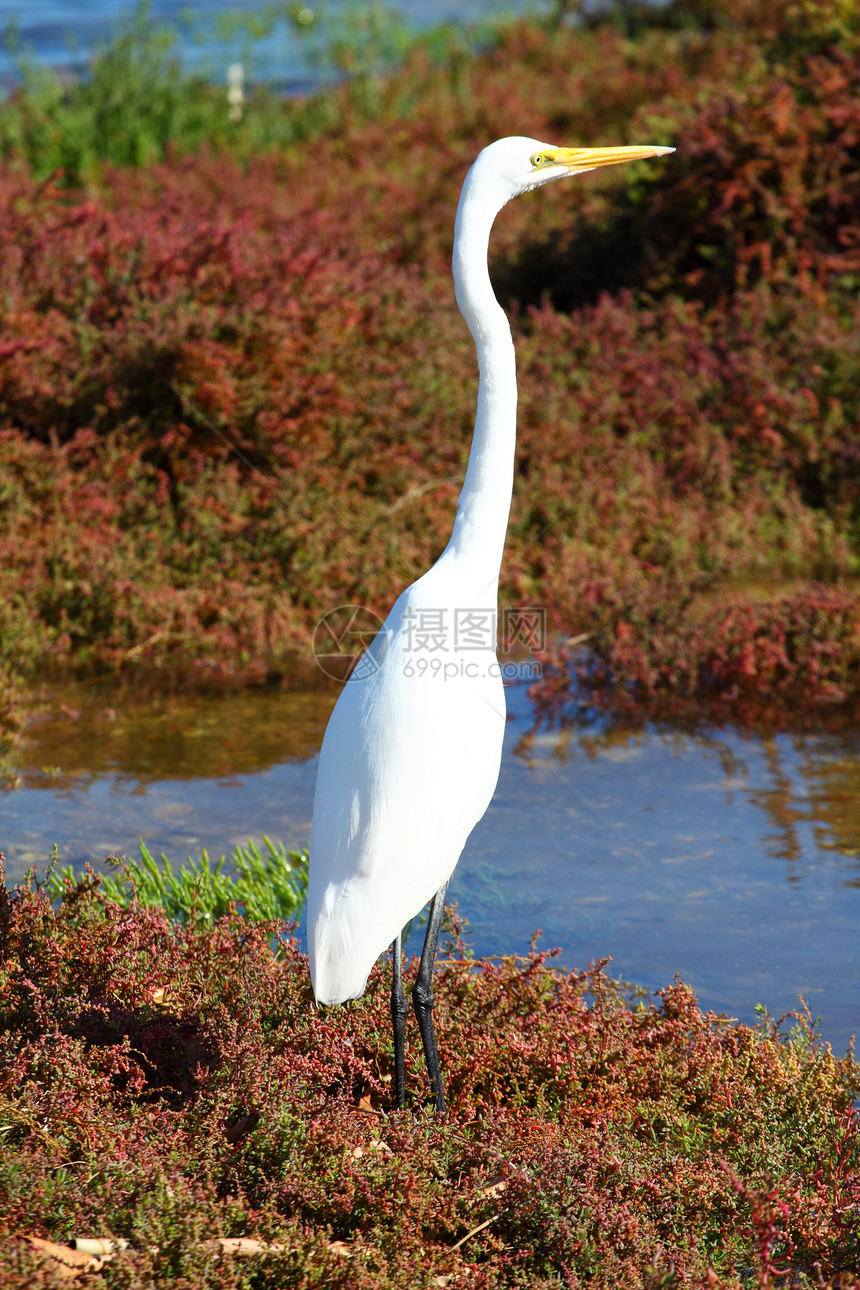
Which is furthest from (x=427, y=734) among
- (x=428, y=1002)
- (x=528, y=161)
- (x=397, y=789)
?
(x=528, y=161)

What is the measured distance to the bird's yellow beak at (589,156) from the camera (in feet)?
11.0

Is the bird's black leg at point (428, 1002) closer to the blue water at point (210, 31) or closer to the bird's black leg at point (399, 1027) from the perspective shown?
the bird's black leg at point (399, 1027)

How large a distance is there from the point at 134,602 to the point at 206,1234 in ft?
14.1

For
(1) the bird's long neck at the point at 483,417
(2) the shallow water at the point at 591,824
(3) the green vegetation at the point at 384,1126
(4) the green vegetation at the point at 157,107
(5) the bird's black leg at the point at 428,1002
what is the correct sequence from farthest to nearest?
1. (4) the green vegetation at the point at 157,107
2. (2) the shallow water at the point at 591,824
3. (1) the bird's long neck at the point at 483,417
4. (5) the bird's black leg at the point at 428,1002
5. (3) the green vegetation at the point at 384,1126

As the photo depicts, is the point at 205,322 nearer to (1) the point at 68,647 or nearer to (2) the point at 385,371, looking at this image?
(2) the point at 385,371

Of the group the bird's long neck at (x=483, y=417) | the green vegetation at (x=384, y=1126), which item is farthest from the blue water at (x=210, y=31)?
the green vegetation at (x=384, y=1126)

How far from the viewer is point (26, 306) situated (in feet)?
22.1

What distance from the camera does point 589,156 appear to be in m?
3.46

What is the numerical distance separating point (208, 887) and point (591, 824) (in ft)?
5.24

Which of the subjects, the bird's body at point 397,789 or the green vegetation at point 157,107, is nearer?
the bird's body at point 397,789

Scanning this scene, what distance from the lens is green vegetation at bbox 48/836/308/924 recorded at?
12.8 feet

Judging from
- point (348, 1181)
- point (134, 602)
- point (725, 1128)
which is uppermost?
point (134, 602)

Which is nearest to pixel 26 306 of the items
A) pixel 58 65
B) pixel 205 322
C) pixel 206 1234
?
pixel 205 322

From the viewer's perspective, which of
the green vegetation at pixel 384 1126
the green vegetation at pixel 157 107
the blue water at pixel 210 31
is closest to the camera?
the green vegetation at pixel 384 1126
